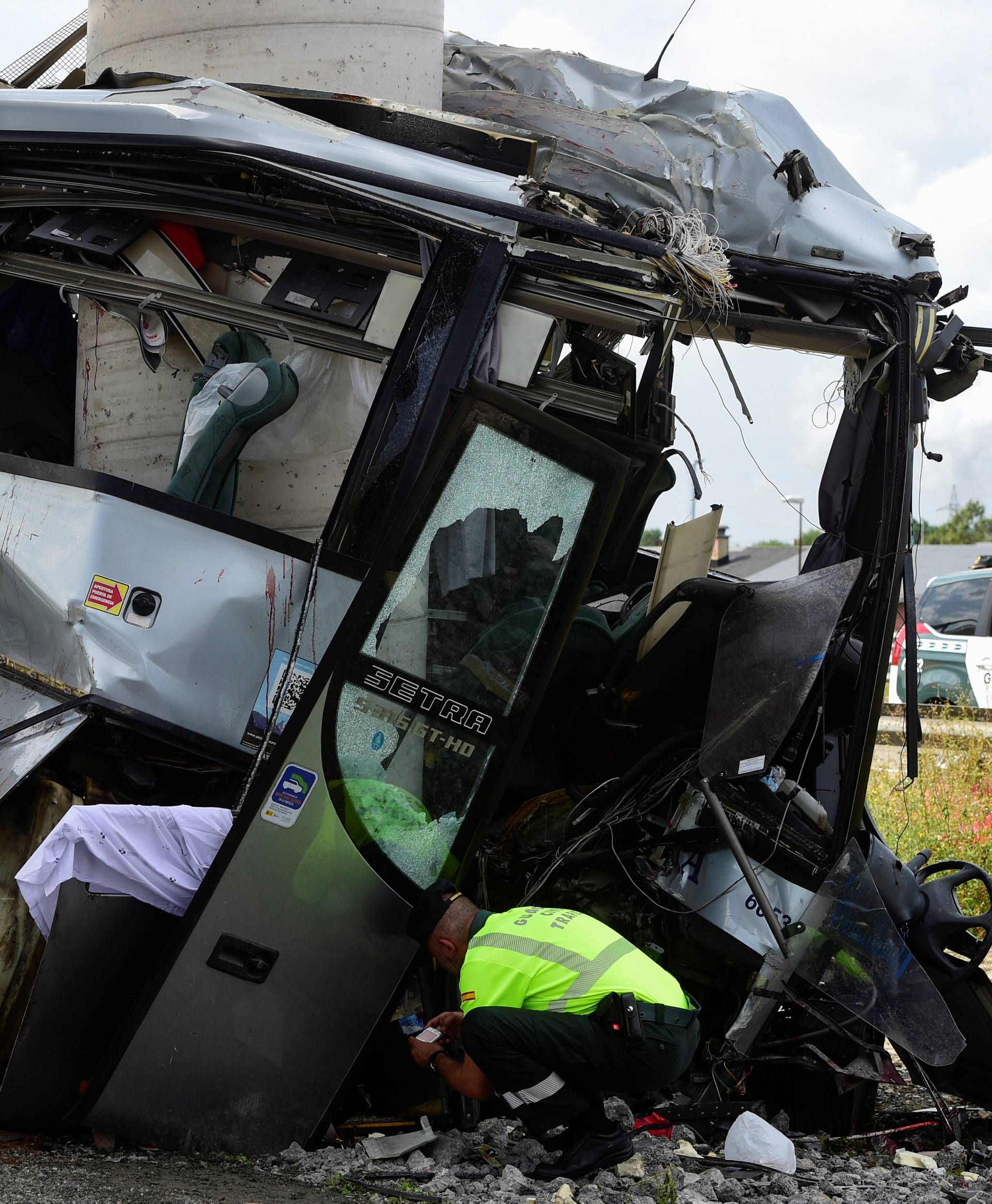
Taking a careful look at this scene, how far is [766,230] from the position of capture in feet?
15.2

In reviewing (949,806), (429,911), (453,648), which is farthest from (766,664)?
(949,806)

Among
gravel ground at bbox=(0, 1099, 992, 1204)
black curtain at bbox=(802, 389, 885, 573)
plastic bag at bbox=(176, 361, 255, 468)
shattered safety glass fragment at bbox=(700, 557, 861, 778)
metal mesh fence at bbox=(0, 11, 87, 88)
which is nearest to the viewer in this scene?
gravel ground at bbox=(0, 1099, 992, 1204)

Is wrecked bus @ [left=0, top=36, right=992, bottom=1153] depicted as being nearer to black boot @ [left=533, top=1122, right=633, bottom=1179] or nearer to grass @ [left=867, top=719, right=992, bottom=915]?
black boot @ [left=533, top=1122, right=633, bottom=1179]

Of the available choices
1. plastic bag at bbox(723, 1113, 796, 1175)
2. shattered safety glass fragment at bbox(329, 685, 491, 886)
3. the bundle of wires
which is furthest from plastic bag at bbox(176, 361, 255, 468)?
plastic bag at bbox(723, 1113, 796, 1175)

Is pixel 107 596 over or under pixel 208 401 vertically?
under

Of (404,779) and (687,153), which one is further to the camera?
(687,153)

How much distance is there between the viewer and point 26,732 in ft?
11.2

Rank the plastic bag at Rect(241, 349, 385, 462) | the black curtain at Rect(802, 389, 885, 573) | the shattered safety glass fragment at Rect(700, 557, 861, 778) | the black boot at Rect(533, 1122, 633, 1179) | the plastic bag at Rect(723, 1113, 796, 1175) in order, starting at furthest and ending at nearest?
the black curtain at Rect(802, 389, 885, 573) → the shattered safety glass fragment at Rect(700, 557, 861, 778) → the plastic bag at Rect(241, 349, 385, 462) → the plastic bag at Rect(723, 1113, 796, 1175) → the black boot at Rect(533, 1122, 633, 1179)

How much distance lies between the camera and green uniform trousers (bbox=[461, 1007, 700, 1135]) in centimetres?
320

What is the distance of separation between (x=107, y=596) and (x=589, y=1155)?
2.06 m

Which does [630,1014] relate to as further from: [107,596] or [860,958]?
[107,596]

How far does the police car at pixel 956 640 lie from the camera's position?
44.4 ft

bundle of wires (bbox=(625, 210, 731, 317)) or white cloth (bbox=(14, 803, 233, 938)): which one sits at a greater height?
bundle of wires (bbox=(625, 210, 731, 317))

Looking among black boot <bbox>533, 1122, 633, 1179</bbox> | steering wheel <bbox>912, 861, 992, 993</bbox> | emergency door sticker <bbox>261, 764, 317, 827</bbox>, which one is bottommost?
black boot <bbox>533, 1122, 633, 1179</bbox>
